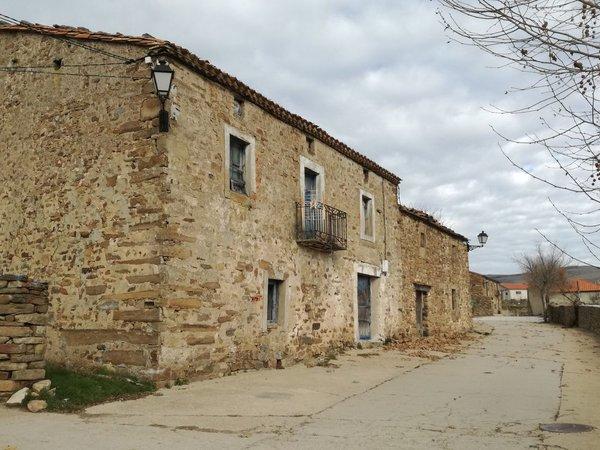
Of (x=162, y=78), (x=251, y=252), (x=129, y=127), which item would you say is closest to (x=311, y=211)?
(x=251, y=252)

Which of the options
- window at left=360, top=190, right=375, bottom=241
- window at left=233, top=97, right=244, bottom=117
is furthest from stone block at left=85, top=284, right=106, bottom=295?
window at left=360, top=190, right=375, bottom=241

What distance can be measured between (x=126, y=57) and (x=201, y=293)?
163 inches

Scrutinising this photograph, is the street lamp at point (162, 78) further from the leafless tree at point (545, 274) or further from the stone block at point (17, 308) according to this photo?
the leafless tree at point (545, 274)

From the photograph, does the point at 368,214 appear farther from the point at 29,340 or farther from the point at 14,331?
the point at 14,331

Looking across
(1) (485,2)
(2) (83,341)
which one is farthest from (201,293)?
(1) (485,2)

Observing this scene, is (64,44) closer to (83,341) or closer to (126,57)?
(126,57)

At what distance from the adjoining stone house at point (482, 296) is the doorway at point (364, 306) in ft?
105

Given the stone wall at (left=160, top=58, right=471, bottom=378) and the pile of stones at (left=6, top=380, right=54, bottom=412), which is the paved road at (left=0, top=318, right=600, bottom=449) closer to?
the pile of stones at (left=6, top=380, right=54, bottom=412)

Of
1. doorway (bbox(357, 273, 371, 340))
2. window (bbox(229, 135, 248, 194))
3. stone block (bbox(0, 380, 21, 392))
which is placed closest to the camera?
stone block (bbox(0, 380, 21, 392))

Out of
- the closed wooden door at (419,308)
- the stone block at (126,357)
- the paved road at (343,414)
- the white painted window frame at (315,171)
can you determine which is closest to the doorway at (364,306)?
the white painted window frame at (315,171)

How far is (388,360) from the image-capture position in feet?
39.8

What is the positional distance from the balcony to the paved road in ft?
9.12

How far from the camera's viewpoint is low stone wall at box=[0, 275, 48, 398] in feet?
22.5

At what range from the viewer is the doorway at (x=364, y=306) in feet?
48.0
